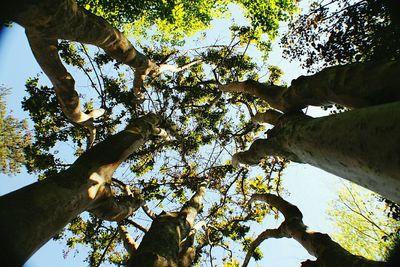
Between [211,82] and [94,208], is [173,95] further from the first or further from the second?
[94,208]

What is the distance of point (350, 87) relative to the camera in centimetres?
326

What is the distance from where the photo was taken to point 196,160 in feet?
42.9

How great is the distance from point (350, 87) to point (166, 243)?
12.1 feet

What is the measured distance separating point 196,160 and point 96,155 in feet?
28.5

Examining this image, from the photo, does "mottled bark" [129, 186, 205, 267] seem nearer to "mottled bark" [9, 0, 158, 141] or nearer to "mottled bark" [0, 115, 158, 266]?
"mottled bark" [0, 115, 158, 266]

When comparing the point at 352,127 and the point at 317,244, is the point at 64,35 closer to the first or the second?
the point at 352,127

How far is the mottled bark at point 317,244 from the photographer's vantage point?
3718mm

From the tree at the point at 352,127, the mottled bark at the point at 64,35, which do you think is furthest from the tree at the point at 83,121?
the tree at the point at 352,127

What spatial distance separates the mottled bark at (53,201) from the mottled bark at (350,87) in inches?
123

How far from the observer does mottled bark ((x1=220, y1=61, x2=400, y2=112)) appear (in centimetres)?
287

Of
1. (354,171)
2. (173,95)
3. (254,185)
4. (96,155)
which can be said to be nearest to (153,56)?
(173,95)

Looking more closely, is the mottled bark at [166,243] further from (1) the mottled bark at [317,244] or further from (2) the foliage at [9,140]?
(2) the foliage at [9,140]

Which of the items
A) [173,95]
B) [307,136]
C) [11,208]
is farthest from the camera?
[173,95]

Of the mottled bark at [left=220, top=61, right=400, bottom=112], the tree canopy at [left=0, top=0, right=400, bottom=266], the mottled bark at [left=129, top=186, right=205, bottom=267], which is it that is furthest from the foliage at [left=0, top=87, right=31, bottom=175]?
the mottled bark at [left=220, top=61, right=400, bottom=112]
